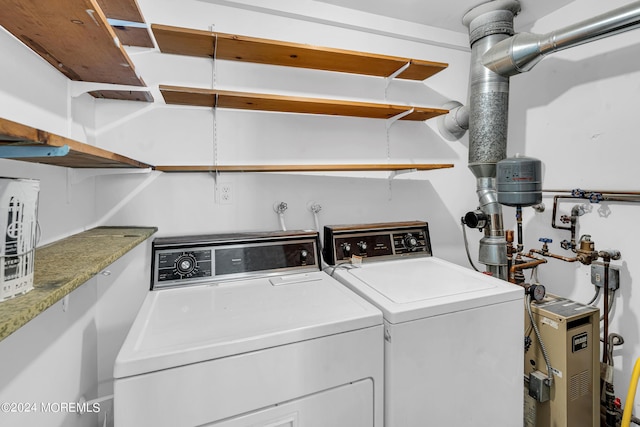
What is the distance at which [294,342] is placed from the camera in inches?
40.1

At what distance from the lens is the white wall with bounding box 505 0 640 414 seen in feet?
5.61

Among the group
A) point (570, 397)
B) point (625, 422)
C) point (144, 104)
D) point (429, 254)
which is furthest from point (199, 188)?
point (625, 422)

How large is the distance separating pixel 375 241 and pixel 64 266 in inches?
57.7

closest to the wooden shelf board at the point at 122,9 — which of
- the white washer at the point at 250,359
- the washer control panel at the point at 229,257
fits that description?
the washer control panel at the point at 229,257

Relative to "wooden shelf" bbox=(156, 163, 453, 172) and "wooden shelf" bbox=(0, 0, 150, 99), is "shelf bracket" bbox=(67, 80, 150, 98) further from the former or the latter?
"wooden shelf" bbox=(156, 163, 453, 172)

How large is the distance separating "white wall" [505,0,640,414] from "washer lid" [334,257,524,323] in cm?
91

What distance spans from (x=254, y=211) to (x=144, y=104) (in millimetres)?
820

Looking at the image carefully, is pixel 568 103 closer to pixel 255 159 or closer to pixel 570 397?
pixel 570 397

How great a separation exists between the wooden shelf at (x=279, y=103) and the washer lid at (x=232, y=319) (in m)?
0.91

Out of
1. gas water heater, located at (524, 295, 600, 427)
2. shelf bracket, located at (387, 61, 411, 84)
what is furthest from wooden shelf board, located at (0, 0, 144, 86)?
gas water heater, located at (524, 295, 600, 427)

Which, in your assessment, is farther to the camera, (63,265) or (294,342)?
(294,342)

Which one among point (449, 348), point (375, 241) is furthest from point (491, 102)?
point (449, 348)

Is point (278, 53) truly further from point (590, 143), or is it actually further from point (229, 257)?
point (590, 143)

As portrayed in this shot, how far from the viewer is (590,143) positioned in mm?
1875
